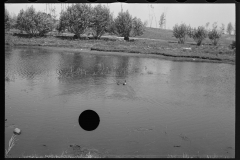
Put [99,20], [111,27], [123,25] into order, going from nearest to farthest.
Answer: [99,20], [123,25], [111,27]

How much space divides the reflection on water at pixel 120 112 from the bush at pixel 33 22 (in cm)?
2821

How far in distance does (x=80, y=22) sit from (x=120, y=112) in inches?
1613

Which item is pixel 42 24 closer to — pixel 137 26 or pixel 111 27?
pixel 111 27

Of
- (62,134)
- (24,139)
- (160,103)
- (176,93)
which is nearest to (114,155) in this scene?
(62,134)

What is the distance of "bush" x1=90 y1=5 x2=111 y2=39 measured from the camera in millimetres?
51750

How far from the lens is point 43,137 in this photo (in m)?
8.69

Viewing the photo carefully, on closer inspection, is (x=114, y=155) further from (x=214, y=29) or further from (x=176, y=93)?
(x=214, y=29)

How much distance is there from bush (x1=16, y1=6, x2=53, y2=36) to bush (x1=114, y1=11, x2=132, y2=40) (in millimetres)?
12981

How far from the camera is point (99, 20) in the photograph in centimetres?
5194

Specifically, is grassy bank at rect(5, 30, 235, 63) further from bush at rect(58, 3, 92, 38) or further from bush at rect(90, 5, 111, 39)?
bush at rect(90, 5, 111, 39)

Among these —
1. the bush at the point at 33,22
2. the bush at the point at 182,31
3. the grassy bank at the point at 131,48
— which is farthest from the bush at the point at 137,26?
the bush at the point at 33,22

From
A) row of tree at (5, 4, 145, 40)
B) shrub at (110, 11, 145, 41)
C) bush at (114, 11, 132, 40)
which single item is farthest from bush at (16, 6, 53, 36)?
bush at (114, 11, 132, 40)

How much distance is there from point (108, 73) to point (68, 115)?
10759 millimetres

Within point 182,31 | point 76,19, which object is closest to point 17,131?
point 76,19
